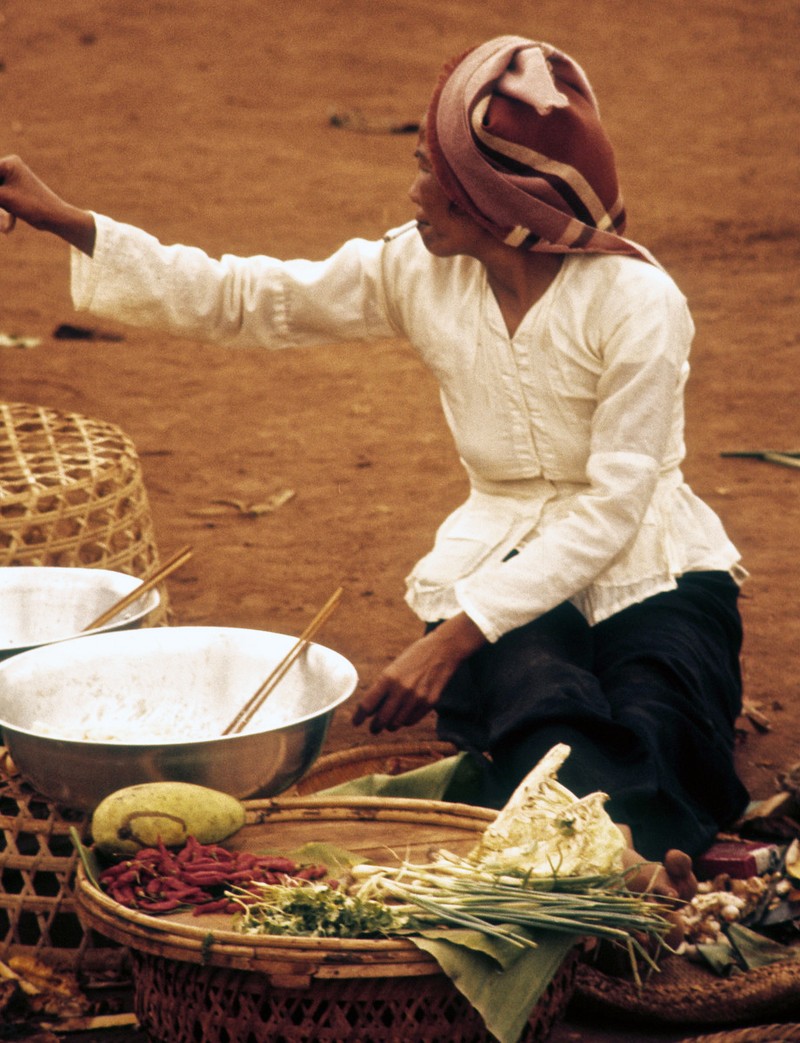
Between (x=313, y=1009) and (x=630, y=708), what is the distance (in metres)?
0.98

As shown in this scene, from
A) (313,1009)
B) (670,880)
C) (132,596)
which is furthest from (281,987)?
(132,596)

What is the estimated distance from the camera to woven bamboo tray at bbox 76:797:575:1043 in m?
2.06

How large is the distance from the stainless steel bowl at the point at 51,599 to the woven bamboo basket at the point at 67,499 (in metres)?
0.14

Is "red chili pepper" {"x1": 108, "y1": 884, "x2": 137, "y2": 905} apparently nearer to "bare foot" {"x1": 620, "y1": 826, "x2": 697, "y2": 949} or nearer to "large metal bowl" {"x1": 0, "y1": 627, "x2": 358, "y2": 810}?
"large metal bowl" {"x1": 0, "y1": 627, "x2": 358, "y2": 810}

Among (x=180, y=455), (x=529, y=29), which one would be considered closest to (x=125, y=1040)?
(x=180, y=455)

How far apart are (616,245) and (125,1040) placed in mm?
1650

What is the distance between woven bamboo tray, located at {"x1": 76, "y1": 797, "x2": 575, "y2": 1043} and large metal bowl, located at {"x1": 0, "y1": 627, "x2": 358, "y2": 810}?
7.3 inches

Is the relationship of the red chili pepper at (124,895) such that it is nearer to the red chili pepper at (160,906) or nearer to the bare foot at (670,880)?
the red chili pepper at (160,906)

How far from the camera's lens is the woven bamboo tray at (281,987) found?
2.06 m

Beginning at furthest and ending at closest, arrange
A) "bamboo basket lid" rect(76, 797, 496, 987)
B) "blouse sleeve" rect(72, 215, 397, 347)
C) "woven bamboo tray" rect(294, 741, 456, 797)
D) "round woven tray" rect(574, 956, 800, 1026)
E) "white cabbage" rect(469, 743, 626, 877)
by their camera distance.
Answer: "woven bamboo tray" rect(294, 741, 456, 797) < "blouse sleeve" rect(72, 215, 397, 347) < "round woven tray" rect(574, 956, 800, 1026) < "white cabbage" rect(469, 743, 626, 877) < "bamboo basket lid" rect(76, 797, 496, 987)

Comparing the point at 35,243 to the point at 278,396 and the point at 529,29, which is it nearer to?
the point at 278,396

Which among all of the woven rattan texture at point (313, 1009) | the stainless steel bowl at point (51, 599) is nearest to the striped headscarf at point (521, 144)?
the stainless steel bowl at point (51, 599)

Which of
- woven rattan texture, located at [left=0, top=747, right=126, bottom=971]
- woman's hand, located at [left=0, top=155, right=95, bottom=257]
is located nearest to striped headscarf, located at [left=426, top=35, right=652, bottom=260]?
woman's hand, located at [left=0, top=155, right=95, bottom=257]

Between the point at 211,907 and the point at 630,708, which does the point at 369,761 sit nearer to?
the point at 630,708
